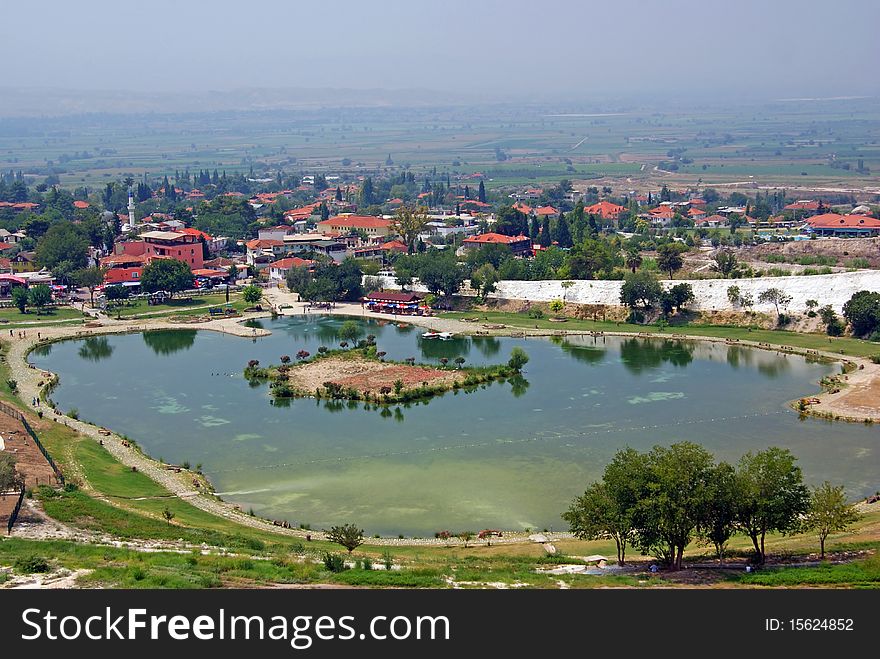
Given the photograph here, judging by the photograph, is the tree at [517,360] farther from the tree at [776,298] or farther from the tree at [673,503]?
the tree at [673,503]

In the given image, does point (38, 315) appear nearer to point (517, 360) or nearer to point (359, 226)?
point (517, 360)

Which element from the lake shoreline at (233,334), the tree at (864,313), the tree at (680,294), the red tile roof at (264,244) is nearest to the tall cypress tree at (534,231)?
the red tile roof at (264,244)

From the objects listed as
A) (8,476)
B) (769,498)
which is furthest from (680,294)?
(8,476)

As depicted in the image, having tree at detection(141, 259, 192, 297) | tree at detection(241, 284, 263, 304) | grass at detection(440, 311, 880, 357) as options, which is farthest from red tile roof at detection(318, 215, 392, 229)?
grass at detection(440, 311, 880, 357)

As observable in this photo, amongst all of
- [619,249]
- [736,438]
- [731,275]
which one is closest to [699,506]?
[736,438]

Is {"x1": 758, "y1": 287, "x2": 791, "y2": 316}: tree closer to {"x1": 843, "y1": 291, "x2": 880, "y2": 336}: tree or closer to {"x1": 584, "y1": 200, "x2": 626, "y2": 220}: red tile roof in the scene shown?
{"x1": 843, "y1": 291, "x2": 880, "y2": 336}: tree
